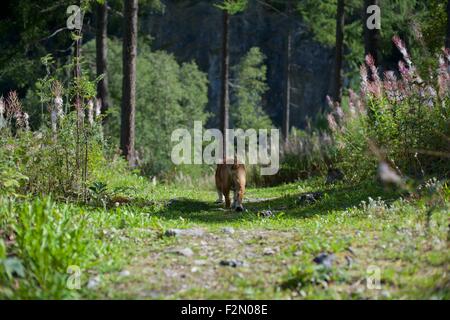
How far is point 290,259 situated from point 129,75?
38.2 ft

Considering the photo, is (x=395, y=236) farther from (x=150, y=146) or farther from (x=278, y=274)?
(x=150, y=146)

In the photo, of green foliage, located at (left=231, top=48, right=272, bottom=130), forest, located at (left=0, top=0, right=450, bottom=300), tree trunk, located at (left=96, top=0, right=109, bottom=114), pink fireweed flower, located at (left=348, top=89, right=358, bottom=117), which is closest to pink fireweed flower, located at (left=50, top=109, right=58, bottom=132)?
forest, located at (left=0, top=0, right=450, bottom=300)

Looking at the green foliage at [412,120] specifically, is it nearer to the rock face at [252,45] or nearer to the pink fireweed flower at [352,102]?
the pink fireweed flower at [352,102]

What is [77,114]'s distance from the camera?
9469mm

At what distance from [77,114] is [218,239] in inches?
148

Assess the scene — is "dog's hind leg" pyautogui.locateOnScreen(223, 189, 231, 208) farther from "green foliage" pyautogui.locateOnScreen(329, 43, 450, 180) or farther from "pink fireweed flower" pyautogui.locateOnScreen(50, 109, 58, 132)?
"pink fireweed flower" pyautogui.locateOnScreen(50, 109, 58, 132)

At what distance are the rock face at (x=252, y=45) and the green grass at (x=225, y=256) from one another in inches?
1667

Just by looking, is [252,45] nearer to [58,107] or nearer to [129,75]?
[129,75]

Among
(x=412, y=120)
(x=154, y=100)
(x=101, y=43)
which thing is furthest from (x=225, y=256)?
(x=154, y=100)

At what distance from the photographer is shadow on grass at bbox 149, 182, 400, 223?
9.35 m

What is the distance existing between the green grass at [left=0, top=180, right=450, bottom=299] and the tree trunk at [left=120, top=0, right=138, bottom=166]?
9.24 metres

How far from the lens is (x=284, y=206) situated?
10.9 m

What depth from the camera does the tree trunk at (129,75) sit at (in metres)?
16.1
